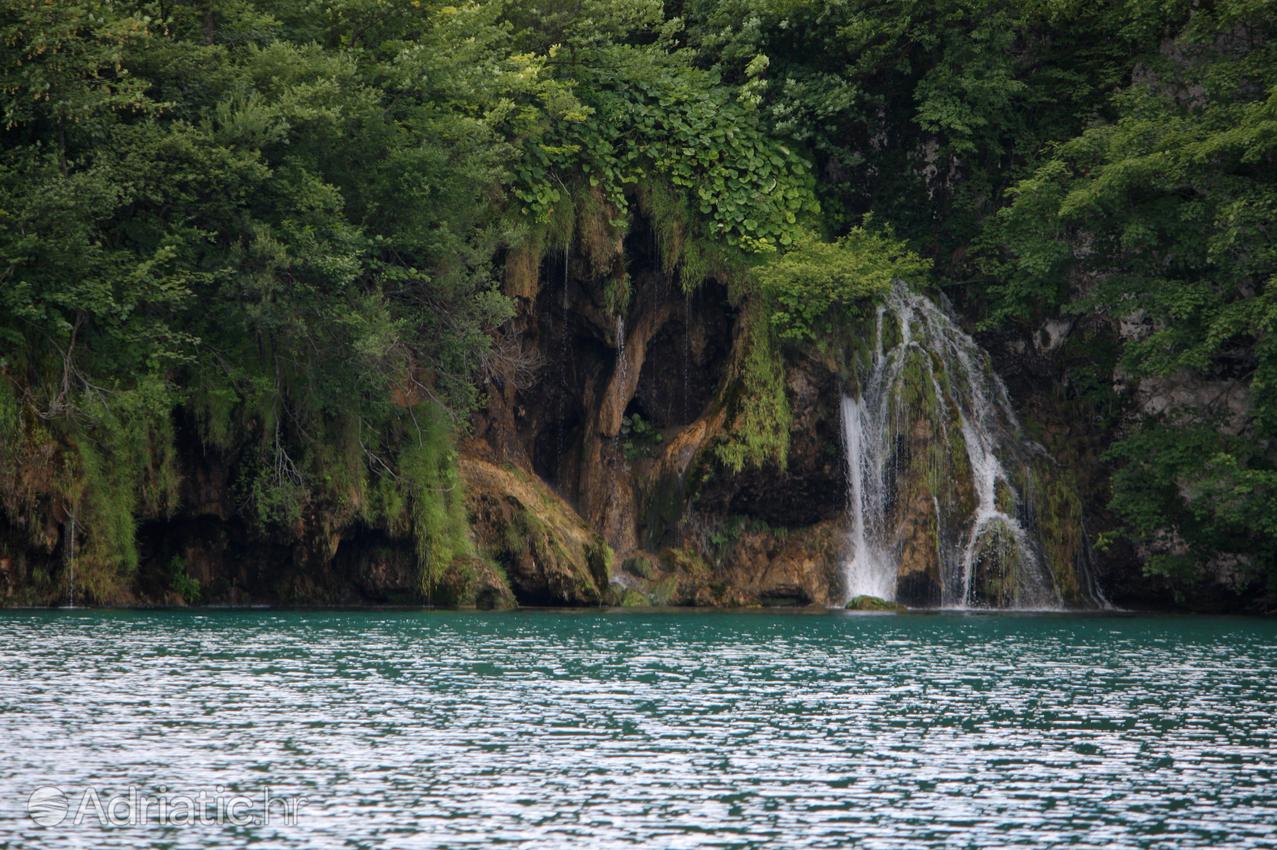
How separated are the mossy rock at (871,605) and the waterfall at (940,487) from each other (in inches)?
30.6

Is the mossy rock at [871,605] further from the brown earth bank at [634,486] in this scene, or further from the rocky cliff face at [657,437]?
the rocky cliff face at [657,437]

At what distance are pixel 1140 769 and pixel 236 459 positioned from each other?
19415 mm

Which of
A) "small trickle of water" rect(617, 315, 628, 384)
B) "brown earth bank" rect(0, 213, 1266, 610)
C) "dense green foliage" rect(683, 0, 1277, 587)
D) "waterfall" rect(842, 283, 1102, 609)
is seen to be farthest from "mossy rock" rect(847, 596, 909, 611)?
"small trickle of water" rect(617, 315, 628, 384)

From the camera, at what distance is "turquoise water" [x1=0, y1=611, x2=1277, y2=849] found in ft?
32.8

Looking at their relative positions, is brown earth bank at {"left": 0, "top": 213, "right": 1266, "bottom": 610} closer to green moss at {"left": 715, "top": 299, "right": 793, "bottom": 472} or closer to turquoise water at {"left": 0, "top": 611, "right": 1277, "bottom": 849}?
green moss at {"left": 715, "top": 299, "right": 793, "bottom": 472}

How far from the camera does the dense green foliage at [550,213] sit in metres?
25.2

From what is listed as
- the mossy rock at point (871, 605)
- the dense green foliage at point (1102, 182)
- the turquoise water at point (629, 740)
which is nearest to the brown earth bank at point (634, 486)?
the mossy rock at point (871, 605)

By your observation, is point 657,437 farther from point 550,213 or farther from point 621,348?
point 550,213

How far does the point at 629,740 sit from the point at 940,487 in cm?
2057

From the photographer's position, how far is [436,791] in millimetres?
10891

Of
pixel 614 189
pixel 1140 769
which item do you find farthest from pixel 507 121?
pixel 1140 769

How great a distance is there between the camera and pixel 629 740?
1313 centimetres

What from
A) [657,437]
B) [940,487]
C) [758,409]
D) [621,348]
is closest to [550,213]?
[621,348]

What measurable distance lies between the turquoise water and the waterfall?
387 inches
